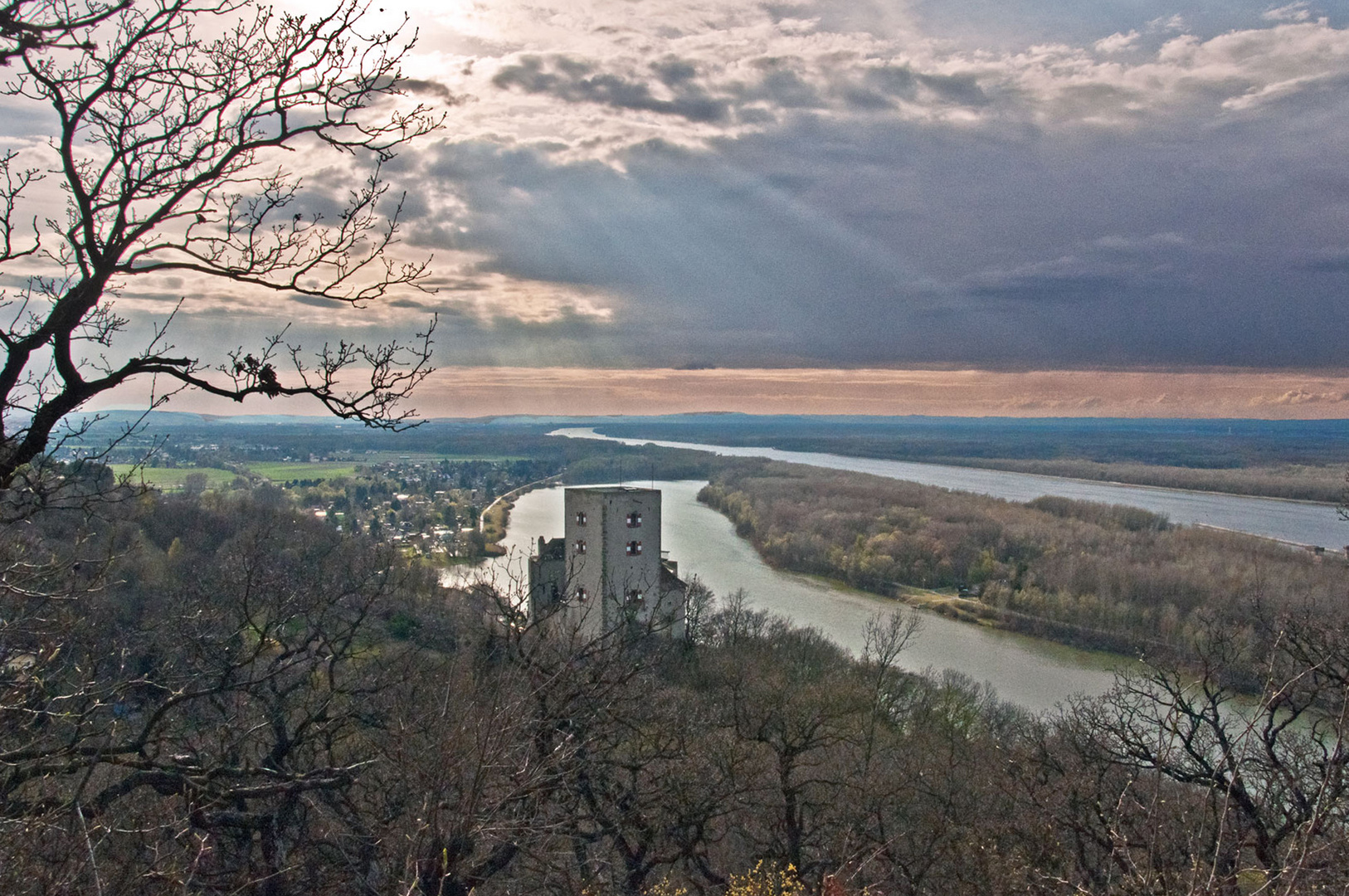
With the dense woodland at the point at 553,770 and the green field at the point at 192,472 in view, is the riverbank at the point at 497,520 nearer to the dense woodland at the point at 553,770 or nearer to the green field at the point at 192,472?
the green field at the point at 192,472

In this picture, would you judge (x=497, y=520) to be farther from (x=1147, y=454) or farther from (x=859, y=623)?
(x=1147, y=454)

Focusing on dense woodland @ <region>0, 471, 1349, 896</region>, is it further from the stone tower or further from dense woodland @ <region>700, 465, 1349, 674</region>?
dense woodland @ <region>700, 465, 1349, 674</region>

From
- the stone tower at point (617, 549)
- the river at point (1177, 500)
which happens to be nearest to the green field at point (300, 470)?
the stone tower at point (617, 549)

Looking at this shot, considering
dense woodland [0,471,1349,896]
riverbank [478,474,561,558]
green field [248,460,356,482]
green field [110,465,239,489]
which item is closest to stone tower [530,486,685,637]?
dense woodland [0,471,1349,896]

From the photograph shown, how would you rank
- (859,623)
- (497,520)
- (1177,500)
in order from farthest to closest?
(1177,500) → (497,520) → (859,623)

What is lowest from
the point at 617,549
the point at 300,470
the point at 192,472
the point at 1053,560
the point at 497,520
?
the point at 1053,560

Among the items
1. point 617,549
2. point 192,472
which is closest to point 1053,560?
point 617,549
